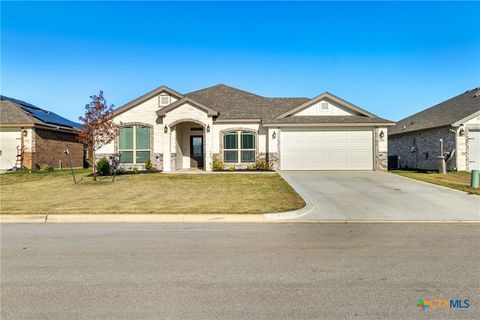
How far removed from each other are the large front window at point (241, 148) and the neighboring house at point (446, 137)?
1351cm

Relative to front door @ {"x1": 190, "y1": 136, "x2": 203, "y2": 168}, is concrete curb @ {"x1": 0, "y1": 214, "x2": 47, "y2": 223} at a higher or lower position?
lower

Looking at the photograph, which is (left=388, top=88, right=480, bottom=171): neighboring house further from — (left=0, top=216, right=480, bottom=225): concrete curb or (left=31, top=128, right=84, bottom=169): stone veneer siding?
(left=31, top=128, right=84, bottom=169): stone veneer siding

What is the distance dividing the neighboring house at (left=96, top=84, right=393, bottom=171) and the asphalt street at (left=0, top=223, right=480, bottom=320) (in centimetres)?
1416

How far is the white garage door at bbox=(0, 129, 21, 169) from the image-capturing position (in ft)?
79.1

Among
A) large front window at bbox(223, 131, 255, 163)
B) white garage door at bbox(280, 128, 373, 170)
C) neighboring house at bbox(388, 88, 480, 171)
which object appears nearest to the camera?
white garage door at bbox(280, 128, 373, 170)

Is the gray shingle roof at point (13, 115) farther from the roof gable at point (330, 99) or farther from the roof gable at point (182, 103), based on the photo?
the roof gable at point (330, 99)

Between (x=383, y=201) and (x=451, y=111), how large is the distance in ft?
60.2

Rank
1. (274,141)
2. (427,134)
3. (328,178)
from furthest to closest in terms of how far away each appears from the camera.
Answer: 1. (427,134)
2. (274,141)
3. (328,178)

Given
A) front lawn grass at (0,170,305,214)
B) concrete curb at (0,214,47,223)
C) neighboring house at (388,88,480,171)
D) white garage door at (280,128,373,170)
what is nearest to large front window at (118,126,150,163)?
front lawn grass at (0,170,305,214)

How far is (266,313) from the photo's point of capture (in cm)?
352

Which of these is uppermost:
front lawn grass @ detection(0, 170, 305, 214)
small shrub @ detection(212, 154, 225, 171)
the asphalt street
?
small shrub @ detection(212, 154, 225, 171)

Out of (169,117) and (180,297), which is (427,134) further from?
(180,297)

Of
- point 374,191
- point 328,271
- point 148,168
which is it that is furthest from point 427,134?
point 328,271

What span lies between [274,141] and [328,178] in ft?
17.9
